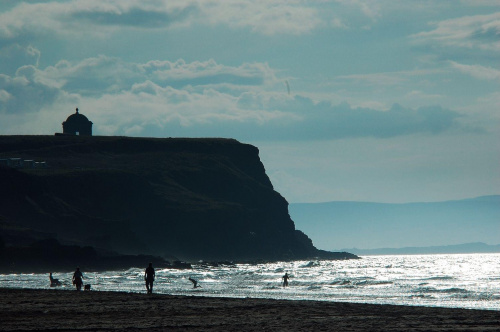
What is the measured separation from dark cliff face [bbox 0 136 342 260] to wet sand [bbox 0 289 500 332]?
81134 millimetres

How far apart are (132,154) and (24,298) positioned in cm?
16659

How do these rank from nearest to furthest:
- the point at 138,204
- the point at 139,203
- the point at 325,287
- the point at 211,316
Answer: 1. the point at 211,316
2. the point at 325,287
3. the point at 138,204
4. the point at 139,203

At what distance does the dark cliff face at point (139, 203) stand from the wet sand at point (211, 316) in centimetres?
8113

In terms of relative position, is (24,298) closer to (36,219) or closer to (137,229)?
(36,219)

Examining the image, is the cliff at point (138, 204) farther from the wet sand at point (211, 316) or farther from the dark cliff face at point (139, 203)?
the wet sand at point (211, 316)

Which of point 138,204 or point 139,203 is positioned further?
point 139,203

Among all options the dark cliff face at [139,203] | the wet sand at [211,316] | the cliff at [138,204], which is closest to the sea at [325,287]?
the wet sand at [211,316]

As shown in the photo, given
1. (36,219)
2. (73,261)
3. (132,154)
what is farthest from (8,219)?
(132,154)

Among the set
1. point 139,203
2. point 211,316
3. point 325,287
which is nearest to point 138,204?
point 139,203

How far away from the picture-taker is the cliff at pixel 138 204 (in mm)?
130000

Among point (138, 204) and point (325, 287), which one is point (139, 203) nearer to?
point (138, 204)

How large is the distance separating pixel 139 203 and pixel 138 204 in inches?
21.8

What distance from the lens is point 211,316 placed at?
989 inches

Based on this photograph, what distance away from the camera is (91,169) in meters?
165
